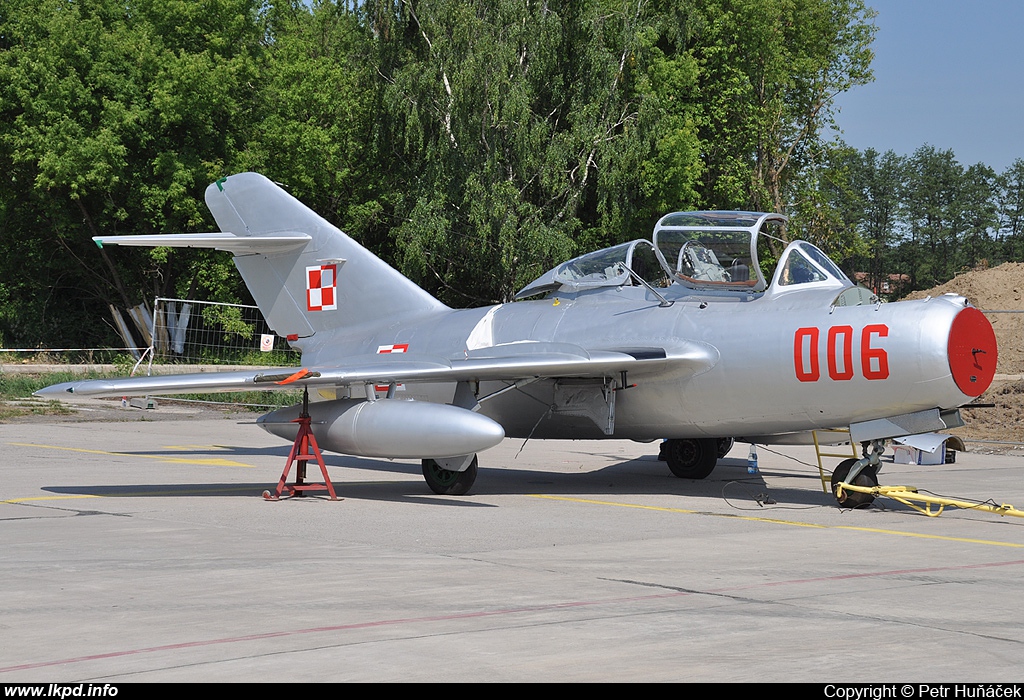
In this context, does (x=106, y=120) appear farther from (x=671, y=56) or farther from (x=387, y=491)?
(x=387, y=491)

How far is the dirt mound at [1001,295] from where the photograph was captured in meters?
35.0

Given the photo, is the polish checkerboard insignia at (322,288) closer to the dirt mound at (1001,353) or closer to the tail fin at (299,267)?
the tail fin at (299,267)


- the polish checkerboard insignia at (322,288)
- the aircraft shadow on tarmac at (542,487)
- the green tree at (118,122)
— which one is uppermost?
the green tree at (118,122)

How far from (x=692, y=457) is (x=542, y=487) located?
2213mm

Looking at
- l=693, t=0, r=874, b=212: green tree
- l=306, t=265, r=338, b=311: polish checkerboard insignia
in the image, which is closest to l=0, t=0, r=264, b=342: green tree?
l=693, t=0, r=874, b=212: green tree

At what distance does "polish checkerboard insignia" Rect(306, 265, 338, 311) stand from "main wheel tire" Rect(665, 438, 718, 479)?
508 centimetres

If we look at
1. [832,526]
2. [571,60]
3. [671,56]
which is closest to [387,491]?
[832,526]

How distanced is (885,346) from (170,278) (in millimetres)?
36367

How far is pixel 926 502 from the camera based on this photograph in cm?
1098

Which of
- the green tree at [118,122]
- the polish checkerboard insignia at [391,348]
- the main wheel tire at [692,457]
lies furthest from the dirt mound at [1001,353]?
the green tree at [118,122]

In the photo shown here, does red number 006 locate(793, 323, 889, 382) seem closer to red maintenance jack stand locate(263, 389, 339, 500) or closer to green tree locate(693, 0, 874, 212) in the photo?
red maintenance jack stand locate(263, 389, 339, 500)

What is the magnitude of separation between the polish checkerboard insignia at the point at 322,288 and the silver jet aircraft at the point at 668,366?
1130mm

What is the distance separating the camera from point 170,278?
42438 mm

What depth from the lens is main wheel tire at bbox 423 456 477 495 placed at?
12.3 m
